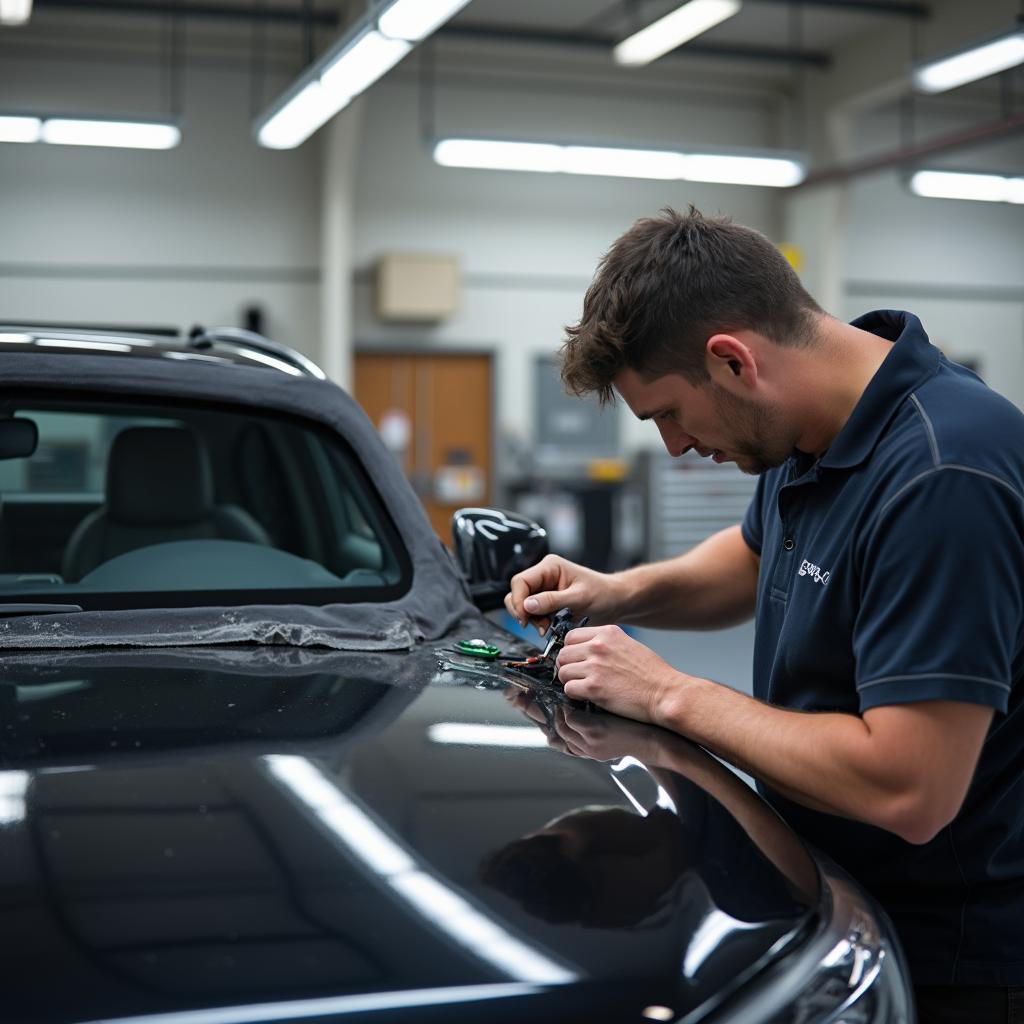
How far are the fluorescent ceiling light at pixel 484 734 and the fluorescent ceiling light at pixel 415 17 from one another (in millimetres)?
3628

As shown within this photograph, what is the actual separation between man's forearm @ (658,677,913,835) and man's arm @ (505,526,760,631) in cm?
51

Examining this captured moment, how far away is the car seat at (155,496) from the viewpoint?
238cm

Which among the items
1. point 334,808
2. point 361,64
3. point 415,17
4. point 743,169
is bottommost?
point 334,808

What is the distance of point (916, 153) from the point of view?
392 inches

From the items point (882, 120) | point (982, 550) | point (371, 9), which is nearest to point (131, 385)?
point (982, 550)

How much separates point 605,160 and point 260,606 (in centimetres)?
710

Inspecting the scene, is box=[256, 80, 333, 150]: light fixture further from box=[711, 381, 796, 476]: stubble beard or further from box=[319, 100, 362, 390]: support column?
box=[711, 381, 796, 476]: stubble beard

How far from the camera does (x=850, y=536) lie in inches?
59.9

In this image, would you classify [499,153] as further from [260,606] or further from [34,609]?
[34,609]

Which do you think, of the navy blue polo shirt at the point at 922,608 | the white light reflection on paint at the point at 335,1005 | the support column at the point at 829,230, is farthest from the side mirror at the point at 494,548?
the support column at the point at 829,230

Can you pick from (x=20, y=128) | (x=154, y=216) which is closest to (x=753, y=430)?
(x=20, y=128)

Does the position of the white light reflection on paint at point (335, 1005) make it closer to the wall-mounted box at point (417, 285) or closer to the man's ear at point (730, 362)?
the man's ear at point (730, 362)

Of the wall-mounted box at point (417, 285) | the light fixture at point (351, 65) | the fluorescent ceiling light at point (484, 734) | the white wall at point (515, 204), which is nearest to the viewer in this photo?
the fluorescent ceiling light at point (484, 734)

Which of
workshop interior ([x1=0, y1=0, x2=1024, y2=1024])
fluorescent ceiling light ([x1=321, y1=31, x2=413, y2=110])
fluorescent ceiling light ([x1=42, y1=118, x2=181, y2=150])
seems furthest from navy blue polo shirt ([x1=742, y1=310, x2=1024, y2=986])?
fluorescent ceiling light ([x1=42, y1=118, x2=181, y2=150])
